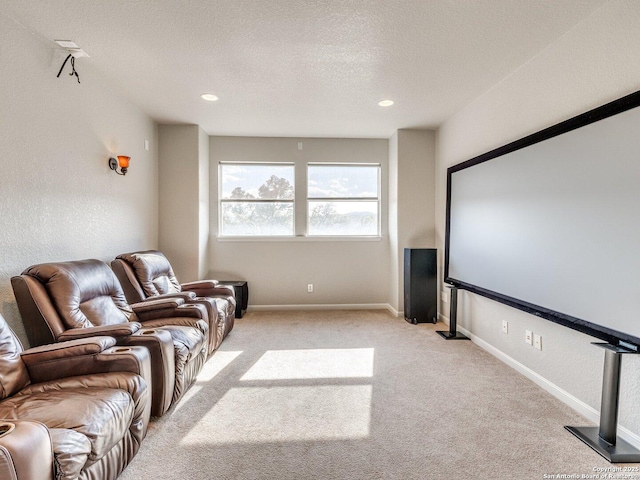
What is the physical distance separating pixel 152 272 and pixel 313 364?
1905 millimetres

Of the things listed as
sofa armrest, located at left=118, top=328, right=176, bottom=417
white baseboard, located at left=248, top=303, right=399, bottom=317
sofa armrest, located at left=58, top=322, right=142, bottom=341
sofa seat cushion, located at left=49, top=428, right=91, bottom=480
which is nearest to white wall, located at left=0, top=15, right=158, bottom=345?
sofa armrest, located at left=58, top=322, right=142, bottom=341

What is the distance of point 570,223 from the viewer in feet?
7.68

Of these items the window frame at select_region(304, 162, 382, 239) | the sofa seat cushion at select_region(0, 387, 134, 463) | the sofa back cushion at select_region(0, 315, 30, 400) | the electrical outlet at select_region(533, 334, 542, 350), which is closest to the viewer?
the sofa seat cushion at select_region(0, 387, 134, 463)

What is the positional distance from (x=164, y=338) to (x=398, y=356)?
86.1 inches

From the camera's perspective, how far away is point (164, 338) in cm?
225

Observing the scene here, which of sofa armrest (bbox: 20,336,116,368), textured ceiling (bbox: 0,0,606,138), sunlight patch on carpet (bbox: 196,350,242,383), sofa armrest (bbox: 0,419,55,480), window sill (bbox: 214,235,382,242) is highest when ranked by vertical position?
textured ceiling (bbox: 0,0,606,138)

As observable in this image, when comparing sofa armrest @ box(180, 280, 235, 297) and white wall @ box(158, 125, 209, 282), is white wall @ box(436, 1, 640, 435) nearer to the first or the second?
sofa armrest @ box(180, 280, 235, 297)

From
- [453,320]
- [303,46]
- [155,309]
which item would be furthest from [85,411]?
[453,320]

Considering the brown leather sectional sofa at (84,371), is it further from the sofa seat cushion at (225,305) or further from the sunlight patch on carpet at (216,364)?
the sofa seat cushion at (225,305)

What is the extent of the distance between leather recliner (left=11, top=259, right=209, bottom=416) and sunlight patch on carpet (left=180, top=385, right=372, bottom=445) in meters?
0.35

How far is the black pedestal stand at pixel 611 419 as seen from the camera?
1.88 metres

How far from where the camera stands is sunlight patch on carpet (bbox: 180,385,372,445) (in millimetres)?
2064

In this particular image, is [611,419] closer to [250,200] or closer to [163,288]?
Result: [163,288]

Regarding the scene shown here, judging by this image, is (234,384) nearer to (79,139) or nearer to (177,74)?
(79,139)
